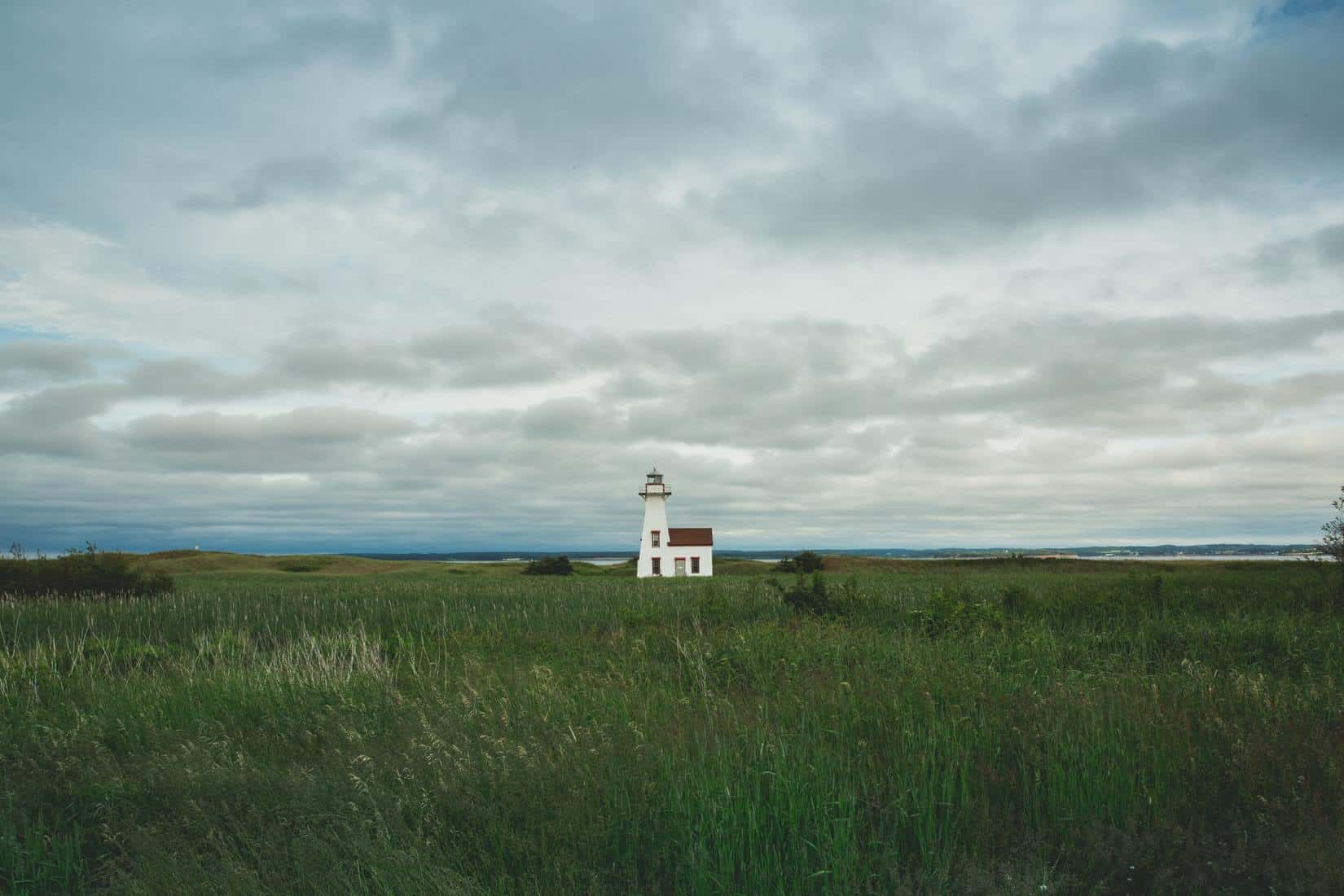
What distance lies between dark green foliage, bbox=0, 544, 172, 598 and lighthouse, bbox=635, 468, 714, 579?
37773mm

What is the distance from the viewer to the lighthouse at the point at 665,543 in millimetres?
63031

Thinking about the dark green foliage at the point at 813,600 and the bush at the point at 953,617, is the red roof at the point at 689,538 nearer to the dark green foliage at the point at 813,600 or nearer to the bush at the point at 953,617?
the dark green foliage at the point at 813,600

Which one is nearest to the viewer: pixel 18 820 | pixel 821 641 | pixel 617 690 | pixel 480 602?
pixel 18 820

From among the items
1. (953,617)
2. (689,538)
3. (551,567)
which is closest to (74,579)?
(953,617)

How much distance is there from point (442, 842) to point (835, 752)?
316 centimetres

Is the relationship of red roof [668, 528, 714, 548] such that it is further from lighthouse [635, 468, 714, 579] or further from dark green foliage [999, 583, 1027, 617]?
dark green foliage [999, 583, 1027, 617]

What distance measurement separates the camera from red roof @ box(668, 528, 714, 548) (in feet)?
210

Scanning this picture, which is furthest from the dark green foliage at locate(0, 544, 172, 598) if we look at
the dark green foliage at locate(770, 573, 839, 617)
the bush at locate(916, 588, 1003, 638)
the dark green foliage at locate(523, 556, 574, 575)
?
the dark green foliage at locate(523, 556, 574, 575)

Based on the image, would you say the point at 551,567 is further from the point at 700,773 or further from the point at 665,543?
the point at 700,773

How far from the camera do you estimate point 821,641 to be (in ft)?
42.1

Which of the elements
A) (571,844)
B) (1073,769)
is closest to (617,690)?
(571,844)

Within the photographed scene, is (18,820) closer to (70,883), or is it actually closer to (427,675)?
(70,883)

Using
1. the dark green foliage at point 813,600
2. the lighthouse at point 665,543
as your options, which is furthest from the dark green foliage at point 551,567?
the dark green foliage at point 813,600

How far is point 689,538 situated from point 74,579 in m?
43.0
